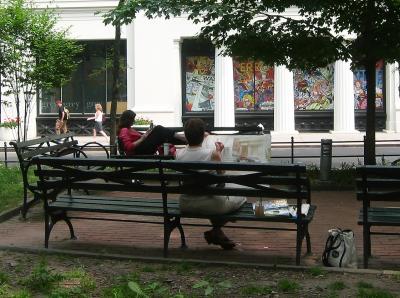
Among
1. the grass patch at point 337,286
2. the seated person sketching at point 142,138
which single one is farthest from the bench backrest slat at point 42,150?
the grass patch at point 337,286

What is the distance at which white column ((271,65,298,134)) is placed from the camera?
100 ft

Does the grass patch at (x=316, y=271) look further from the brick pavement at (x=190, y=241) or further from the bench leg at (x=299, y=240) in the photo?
the brick pavement at (x=190, y=241)

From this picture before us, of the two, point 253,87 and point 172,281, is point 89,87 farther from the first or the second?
point 172,281

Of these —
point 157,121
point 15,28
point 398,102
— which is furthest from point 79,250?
point 398,102

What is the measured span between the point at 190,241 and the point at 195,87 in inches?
990

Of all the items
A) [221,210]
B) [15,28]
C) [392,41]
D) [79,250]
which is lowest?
[79,250]

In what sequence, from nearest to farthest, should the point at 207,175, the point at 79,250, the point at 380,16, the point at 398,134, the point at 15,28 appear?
the point at 207,175 → the point at 79,250 → the point at 380,16 → the point at 15,28 → the point at 398,134

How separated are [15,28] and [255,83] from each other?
56.5 feet

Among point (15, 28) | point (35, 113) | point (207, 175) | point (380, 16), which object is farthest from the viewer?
point (35, 113)

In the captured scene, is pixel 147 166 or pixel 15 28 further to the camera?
pixel 15 28

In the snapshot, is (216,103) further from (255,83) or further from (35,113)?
(35,113)

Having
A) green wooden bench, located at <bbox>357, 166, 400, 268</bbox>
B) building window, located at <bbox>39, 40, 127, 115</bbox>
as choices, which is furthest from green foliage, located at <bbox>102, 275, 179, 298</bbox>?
building window, located at <bbox>39, 40, 127, 115</bbox>

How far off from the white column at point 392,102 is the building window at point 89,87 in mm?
12771

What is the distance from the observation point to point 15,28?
16.6m
